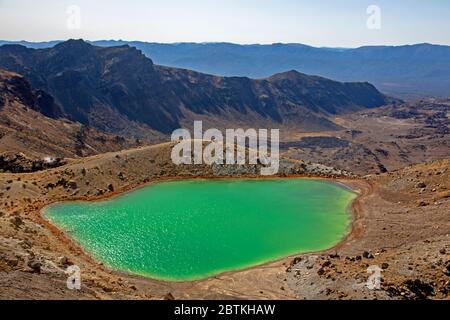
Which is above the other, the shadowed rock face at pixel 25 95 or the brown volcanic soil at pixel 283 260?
the shadowed rock face at pixel 25 95

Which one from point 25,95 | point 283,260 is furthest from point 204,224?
point 25,95

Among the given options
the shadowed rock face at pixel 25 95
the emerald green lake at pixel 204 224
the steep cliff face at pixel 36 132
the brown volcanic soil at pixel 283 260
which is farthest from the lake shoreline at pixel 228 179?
the shadowed rock face at pixel 25 95

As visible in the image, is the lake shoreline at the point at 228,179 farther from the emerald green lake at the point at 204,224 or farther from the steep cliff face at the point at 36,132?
the steep cliff face at the point at 36,132

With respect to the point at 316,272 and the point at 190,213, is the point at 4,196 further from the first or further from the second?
the point at 316,272

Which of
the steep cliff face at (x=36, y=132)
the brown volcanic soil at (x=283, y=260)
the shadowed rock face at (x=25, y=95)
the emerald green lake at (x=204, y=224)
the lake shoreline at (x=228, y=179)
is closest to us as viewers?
the brown volcanic soil at (x=283, y=260)

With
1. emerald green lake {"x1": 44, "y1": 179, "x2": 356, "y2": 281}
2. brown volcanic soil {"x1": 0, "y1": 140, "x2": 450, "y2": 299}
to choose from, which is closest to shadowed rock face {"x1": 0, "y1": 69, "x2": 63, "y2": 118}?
brown volcanic soil {"x1": 0, "y1": 140, "x2": 450, "y2": 299}

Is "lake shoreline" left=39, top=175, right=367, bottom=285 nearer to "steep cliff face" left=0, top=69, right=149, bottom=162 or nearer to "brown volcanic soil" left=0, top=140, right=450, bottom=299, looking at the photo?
"brown volcanic soil" left=0, top=140, right=450, bottom=299
